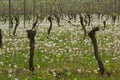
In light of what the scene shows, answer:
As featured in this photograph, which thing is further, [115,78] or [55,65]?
[55,65]

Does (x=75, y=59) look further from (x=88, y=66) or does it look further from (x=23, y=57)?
(x=23, y=57)

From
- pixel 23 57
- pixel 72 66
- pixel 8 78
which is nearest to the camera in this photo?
pixel 8 78

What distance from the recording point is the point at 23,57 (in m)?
20.9

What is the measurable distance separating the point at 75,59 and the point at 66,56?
2.98 feet

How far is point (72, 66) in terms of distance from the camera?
58.4ft

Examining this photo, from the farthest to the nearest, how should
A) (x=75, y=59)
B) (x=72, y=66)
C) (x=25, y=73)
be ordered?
1. (x=75, y=59)
2. (x=72, y=66)
3. (x=25, y=73)

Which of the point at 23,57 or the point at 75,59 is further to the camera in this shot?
the point at 23,57

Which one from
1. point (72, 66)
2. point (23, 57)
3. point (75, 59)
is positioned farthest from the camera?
point (23, 57)

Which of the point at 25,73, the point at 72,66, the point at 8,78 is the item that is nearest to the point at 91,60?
the point at 72,66

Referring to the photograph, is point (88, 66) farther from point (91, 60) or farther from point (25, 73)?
point (25, 73)

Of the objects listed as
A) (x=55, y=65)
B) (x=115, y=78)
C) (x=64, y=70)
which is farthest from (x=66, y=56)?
(x=115, y=78)

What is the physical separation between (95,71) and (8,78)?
3.69 metres

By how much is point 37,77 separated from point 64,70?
1.97 m

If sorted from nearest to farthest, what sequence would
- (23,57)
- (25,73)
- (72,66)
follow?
(25,73) < (72,66) < (23,57)
